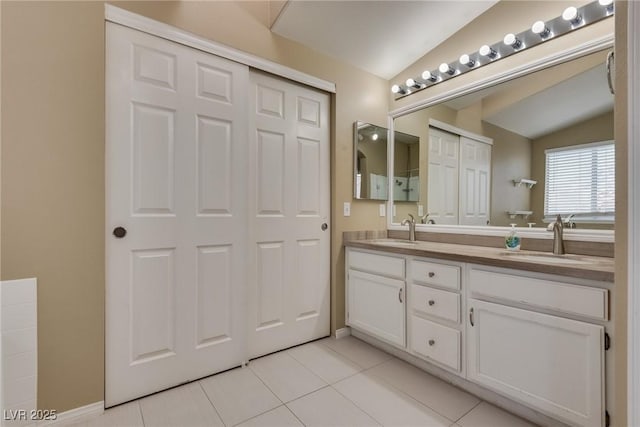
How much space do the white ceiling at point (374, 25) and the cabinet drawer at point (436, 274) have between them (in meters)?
1.69

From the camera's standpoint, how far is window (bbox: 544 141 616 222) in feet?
5.12

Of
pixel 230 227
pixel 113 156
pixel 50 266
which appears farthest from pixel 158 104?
pixel 50 266

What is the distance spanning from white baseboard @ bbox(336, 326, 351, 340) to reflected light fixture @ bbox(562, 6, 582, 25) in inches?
98.8

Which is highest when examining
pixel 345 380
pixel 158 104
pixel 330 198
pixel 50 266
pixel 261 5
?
pixel 261 5

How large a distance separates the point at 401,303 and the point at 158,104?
192 centimetres

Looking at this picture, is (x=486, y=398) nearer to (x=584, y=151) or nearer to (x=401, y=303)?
(x=401, y=303)

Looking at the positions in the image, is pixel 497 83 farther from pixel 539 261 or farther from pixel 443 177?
pixel 539 261

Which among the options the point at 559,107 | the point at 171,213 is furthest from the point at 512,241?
the point at 171,213

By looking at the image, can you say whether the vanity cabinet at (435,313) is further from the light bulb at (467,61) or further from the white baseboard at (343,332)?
the light bulb at (467,61)

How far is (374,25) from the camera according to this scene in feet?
6.93

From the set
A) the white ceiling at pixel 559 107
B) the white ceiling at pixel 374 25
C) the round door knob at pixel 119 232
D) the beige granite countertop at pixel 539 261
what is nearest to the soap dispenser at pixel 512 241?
the beige granite countertop at pixel 539 261

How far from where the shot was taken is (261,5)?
6.57 feet

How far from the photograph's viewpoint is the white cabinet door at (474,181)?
207 centimetres

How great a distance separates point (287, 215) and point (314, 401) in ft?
3.90
